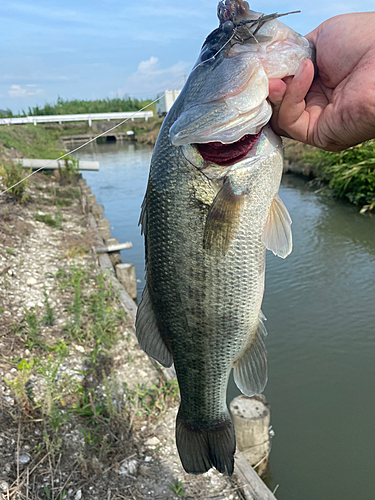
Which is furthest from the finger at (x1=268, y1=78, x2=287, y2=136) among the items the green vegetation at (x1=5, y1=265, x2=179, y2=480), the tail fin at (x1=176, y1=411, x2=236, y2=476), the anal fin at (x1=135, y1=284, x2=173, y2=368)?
the green vegetation at (x1=5, y1=265, x2=179, y2=480)

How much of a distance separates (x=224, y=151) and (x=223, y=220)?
265 millimetres

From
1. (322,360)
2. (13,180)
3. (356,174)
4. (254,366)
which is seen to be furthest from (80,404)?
(356,174)

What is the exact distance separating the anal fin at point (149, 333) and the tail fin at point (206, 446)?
374mm

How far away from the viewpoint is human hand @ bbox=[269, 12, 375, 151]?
156 centimetres

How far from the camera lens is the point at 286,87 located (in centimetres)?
154

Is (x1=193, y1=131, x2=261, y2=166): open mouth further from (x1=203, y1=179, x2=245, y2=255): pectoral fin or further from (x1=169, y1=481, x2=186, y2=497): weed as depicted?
(x1=169, y1=481, x2=186, y2=497): weed

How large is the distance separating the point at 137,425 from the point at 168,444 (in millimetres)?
310

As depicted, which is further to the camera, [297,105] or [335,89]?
[335,89]

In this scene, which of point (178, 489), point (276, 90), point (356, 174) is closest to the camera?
point (276, 90)

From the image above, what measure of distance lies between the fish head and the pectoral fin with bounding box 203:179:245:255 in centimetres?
13

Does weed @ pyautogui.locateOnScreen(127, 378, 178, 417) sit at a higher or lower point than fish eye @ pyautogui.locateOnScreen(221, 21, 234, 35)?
lower

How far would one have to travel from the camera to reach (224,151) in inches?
59.3

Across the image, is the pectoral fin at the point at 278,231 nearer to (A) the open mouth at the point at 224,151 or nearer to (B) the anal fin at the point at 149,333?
(A) the open mouth at the point at 224,151

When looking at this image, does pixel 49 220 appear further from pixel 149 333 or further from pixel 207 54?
pixel 207 54
